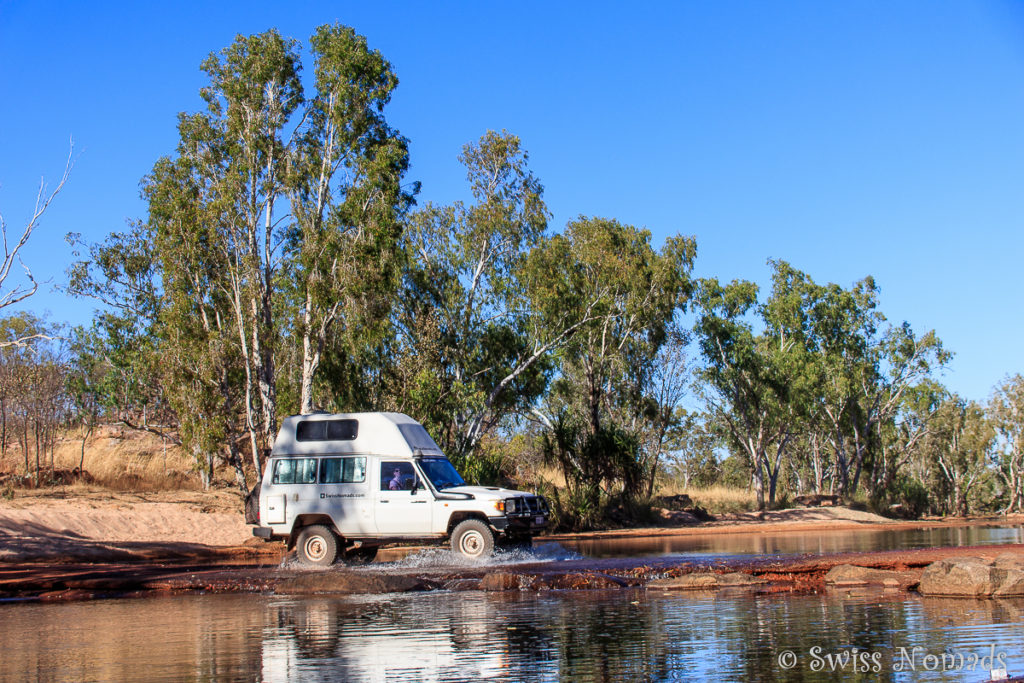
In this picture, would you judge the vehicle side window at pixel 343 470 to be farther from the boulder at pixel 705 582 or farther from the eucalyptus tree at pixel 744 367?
the eucalyptus tree at pixel 744 367

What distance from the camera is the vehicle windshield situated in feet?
59.4

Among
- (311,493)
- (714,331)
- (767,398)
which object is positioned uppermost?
(714,331)

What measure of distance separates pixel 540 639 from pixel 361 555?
12.1m

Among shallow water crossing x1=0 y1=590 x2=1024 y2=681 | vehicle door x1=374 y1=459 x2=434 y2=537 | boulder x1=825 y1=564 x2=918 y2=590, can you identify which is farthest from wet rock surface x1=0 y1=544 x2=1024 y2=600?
shallow water crossing x1=0 y1=590 x2=1024 y2=681

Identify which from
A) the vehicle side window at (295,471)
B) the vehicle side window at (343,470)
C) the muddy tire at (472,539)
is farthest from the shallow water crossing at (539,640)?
the vehicle side window at (295,471)

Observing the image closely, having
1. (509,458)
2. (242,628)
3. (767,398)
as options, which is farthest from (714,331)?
(242,628)

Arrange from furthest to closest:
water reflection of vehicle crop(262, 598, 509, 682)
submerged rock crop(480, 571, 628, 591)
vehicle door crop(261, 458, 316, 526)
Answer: vehicle door crop(261, 458, 316, 526), submerged rock crop(480, 571, 628, 591), water reflection of vehicle crop(262, 598, 509, 682)

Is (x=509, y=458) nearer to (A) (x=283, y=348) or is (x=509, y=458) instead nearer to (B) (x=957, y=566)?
(A) (x=283, y=348)

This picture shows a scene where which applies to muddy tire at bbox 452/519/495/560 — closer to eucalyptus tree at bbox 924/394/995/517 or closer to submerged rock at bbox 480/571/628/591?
submerged rock at bbox 480/571/628/591

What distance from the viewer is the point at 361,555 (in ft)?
64.1

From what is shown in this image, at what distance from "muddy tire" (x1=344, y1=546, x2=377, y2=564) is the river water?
713cm

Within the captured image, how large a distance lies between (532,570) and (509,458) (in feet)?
86.6

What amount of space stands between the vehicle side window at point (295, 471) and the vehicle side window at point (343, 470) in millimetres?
258

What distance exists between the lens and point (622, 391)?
47875 mm
